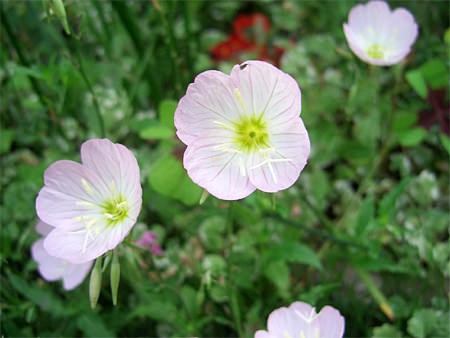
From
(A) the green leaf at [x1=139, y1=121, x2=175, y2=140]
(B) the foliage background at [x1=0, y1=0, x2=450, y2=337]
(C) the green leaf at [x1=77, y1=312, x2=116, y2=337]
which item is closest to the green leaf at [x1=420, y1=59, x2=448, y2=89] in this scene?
(B) the foliage background at [x1=0, y1=0, x2=450, y2=337]

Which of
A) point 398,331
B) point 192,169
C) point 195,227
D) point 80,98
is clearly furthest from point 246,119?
point 80,98

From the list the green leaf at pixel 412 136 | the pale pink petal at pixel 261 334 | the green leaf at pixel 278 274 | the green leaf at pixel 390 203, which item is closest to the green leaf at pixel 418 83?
the green leaf at pixel 412 136

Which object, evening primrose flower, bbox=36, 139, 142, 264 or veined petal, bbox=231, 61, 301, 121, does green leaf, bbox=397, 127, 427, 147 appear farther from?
evening primrose flower, bbox=36, 139, 142, 264

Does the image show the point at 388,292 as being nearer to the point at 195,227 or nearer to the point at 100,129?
the point at 195,227

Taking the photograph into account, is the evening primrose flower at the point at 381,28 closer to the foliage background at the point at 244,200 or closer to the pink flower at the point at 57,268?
the foliage background at the point at 244,200

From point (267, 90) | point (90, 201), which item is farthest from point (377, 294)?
point (90, 201)
